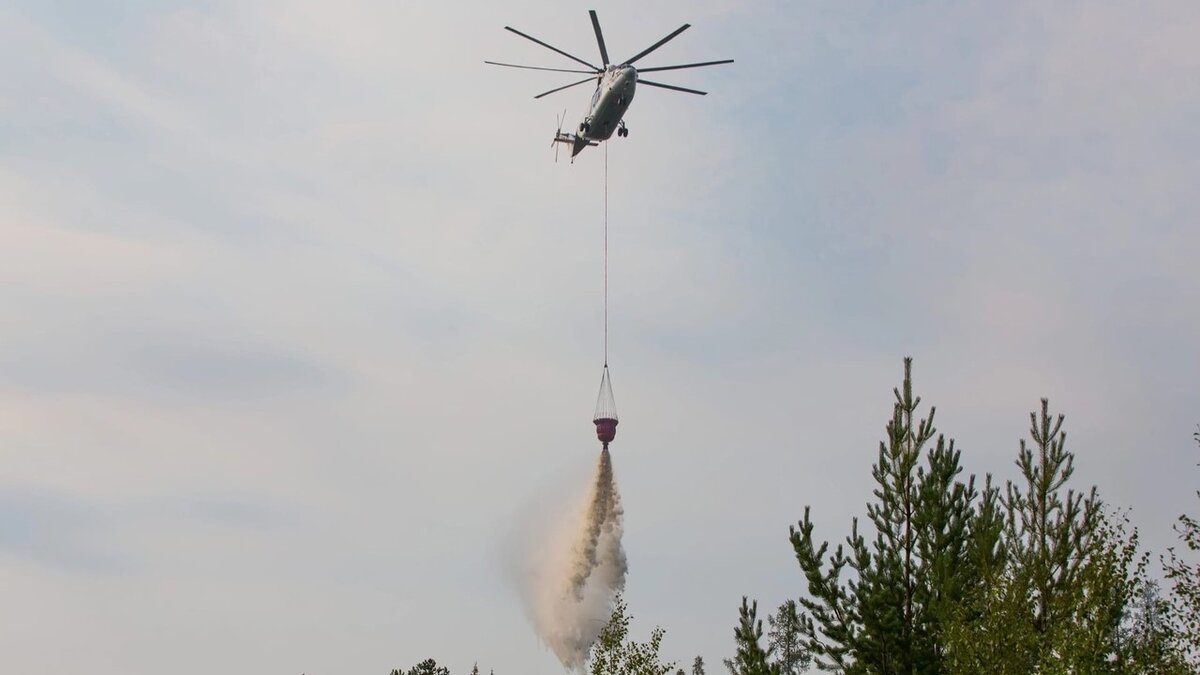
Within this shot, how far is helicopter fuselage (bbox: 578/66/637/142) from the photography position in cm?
6606

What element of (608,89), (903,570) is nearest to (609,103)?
(608,89)

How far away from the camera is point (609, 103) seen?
220ft

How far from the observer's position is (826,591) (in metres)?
43.1

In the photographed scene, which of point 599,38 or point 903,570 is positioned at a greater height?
point 599,38

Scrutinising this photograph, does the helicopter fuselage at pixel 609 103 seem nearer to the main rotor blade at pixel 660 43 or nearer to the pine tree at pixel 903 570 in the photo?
the main rotor blade at pixel 660 43

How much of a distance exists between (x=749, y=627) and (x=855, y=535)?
16.3 feet

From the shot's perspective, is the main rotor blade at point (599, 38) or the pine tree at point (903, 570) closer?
the pine tree at point (903, 570)

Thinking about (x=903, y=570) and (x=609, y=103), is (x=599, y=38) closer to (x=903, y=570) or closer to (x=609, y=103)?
(x=609, y=103)

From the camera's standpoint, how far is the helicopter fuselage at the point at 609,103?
217 ft

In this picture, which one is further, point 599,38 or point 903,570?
point 599,38

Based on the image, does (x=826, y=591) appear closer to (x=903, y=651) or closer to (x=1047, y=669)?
(x=903, y=651)

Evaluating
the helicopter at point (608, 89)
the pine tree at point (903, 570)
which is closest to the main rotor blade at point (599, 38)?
the helicopter at point (608, 89)

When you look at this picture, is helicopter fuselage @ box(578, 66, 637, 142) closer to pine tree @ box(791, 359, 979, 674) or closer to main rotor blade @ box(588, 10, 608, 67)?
main rotor blade @ box(588, 10, 608, 67)

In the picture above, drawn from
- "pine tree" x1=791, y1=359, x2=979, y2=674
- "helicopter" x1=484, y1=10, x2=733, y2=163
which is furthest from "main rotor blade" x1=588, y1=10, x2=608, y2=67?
"pine tree" x1=791, y1=359, x2=979, y2=674
